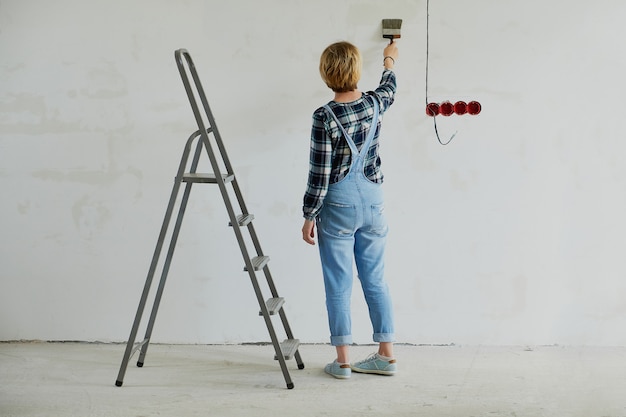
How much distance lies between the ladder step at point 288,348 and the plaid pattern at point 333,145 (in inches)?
23.4

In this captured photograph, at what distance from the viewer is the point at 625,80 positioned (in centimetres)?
411

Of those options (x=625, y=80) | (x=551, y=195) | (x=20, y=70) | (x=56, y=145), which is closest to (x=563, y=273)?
(x=551, y=195)

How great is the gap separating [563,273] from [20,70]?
284cm

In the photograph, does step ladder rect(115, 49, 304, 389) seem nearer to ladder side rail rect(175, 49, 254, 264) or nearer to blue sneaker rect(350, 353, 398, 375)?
ladder side rail rect(175, 49, 254, 264)

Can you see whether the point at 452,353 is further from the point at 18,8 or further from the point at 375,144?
the point at 18,8

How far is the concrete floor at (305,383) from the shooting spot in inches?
135

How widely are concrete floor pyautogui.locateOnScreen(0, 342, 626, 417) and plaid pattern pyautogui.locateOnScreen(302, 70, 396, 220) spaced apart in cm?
78

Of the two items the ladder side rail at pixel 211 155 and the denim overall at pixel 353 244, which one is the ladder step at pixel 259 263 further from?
Result: the denim overall at pixel 353 244

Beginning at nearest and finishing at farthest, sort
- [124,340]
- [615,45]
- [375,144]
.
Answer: [375,144] → [615,45] → [124,340]

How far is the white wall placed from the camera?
13.5 feet

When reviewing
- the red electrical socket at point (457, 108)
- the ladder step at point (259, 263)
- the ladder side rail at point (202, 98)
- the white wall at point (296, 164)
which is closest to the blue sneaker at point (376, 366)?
the white wall at point (296, 164)

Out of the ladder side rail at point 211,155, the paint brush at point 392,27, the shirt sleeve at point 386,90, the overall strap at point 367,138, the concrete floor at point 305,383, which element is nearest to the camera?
the concrete floor at point 305,383

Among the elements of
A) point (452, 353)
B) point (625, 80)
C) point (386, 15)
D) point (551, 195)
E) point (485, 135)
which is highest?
point (386, 15)

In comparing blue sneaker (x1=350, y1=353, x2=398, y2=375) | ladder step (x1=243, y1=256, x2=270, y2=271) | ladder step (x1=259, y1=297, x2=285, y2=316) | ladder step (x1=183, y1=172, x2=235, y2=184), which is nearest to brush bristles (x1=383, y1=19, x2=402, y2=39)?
ladder step (x1=183, y1=172, x2=235, y2=184)
